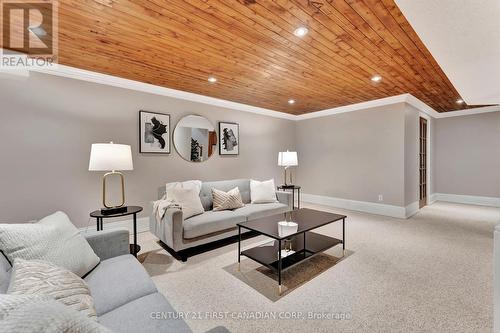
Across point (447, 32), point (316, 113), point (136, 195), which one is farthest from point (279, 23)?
point (316, 113)

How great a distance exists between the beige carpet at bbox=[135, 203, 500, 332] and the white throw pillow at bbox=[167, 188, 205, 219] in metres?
0.58

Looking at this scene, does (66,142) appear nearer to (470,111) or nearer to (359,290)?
(359,290)

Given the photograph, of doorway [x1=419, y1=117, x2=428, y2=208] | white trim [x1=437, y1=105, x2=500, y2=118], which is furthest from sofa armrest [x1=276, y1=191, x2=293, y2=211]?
white trim [x1=437, y1=105, x2=500, y2=118]

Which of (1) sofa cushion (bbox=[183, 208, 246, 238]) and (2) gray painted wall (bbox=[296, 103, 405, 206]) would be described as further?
(2) gray painted wall (bbox=[296, 103, 405, 206])

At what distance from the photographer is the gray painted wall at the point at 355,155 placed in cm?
463

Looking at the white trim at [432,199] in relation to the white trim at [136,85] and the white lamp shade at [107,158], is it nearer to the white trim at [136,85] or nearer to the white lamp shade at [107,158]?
the white trim at [136,85]

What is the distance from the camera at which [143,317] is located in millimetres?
1097

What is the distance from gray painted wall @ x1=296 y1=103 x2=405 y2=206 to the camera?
15.2 feet

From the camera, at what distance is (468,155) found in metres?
5.95

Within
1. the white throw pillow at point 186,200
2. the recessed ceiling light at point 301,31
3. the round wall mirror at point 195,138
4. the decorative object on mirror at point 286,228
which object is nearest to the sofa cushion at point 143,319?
the decorative object on mirror at point 286,228

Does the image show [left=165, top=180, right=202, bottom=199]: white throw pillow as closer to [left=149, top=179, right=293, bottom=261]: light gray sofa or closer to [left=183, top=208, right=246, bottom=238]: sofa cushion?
[left=149, top=179, right=293, bottom=261]: light gray sofa

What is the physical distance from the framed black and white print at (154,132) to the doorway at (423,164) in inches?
224

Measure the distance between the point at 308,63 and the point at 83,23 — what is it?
2.47 metres

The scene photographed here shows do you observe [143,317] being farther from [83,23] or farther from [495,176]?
[495,176]
